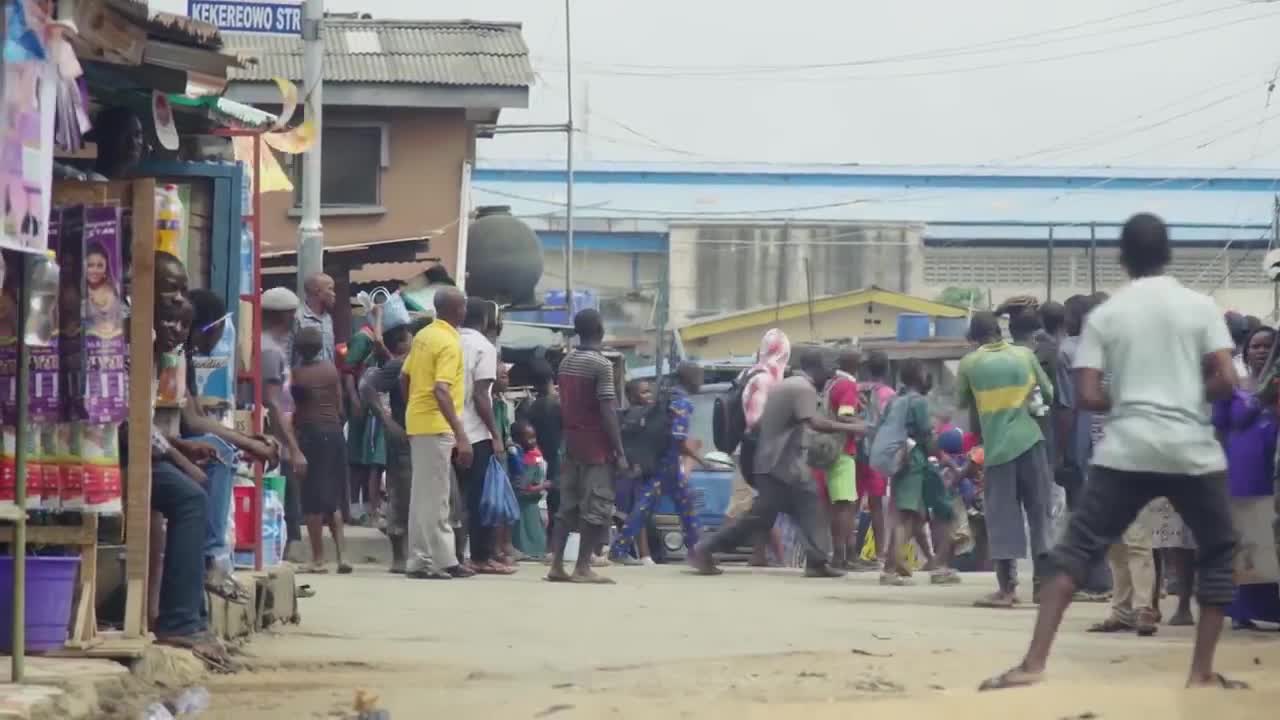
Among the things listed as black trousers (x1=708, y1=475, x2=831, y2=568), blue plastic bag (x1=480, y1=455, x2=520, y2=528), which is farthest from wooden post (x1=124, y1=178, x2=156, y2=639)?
black trousers (x1=708, y1=475, x2=831, y2=568)

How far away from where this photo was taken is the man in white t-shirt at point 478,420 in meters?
15.2

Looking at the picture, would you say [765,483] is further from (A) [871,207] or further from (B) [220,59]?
(A) [871,207]

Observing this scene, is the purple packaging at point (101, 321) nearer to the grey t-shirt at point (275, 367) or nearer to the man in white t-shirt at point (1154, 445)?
the man in white t-shirt at point (1154, 445)

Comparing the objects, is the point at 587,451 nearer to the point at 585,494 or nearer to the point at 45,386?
the point at 585,494

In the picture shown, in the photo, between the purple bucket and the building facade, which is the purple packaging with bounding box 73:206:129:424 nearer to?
the purple bucket

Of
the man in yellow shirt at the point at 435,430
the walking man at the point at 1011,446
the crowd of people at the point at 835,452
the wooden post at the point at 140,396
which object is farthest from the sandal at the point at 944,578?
the wooden post at the point at 140,396

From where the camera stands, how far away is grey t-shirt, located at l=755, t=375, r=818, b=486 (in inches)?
634

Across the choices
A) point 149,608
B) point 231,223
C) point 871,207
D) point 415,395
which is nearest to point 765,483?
point 415,395

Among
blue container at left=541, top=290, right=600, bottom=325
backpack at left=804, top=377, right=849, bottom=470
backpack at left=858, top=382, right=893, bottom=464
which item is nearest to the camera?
backpack at left=804, top=377, right=849, bottom=470

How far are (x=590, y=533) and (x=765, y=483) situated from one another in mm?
1822

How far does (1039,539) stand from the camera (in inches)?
502

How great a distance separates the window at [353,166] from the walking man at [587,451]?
12822mm

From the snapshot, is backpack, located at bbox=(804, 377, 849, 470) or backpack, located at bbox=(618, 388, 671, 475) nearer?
backpack, located at bbox=(804, 377, 849, 470)

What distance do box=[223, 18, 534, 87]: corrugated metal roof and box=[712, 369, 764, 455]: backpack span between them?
9.92 m
